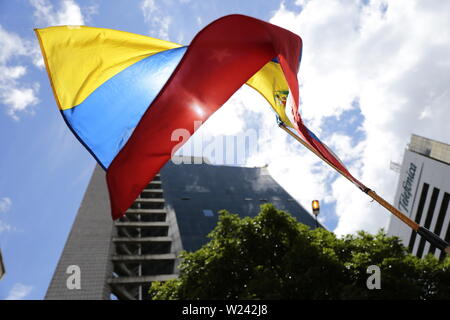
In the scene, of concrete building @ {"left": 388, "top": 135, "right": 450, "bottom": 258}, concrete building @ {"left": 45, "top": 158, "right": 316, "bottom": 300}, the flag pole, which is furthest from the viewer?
concrete building @ {"left": 388, "top": 135, "right": 450, "bottom": 258}

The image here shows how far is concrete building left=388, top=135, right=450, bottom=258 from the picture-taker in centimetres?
2958

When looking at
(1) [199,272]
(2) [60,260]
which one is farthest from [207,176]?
(1) [199,272]

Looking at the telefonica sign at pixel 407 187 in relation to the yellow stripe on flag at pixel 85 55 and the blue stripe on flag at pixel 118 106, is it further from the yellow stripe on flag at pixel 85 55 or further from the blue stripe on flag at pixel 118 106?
the blue stripe on flag at pixel 118 106

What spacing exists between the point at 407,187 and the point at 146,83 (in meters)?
36.6

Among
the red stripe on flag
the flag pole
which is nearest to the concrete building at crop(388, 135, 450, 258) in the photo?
the flag pole

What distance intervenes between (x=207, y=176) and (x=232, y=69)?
161 ft

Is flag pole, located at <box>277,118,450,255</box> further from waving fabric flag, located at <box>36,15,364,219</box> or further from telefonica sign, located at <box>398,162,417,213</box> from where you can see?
telefonica sign, located at <box>398,162,417,213</box>

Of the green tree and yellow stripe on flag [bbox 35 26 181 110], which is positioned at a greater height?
yellow stripe on flag [bbox 35 26 181 110]

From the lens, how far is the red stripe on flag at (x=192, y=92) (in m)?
4.80

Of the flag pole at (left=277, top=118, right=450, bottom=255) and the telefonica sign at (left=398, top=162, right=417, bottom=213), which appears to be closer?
the flag pole at (left=277, top=118, right=450, bottom=255)

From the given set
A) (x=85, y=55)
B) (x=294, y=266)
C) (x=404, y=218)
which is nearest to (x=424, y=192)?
(x=294, y=266)
